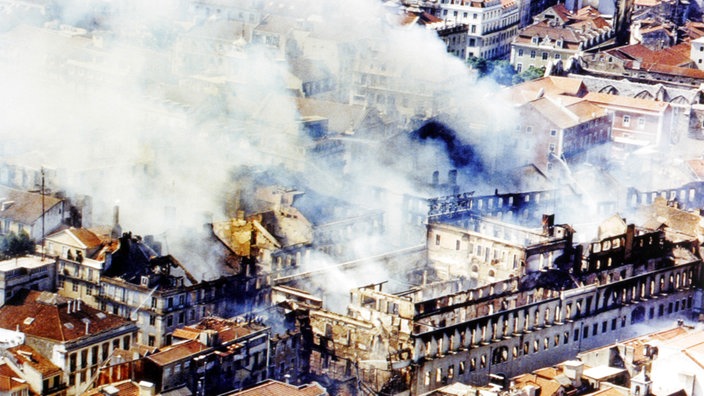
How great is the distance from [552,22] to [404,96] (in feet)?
79.2

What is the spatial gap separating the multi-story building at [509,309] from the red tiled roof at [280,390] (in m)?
5.61

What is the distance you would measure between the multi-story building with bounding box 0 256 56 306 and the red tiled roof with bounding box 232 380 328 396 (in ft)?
41.9

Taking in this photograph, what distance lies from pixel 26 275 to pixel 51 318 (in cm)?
406

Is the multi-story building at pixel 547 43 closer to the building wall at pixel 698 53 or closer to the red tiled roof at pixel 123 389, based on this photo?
the building wall at pixel 698 53

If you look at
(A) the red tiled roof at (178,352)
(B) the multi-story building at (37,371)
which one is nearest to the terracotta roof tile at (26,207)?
(B) the multi-story building at (37,371)

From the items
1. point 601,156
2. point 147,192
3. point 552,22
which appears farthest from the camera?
point 552,22

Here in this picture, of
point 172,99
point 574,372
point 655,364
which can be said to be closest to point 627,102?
point 172,99

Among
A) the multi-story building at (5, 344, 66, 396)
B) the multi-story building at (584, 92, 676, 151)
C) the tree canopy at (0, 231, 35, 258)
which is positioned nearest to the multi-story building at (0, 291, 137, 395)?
the multi-story building at (5, 344, 66, 396)

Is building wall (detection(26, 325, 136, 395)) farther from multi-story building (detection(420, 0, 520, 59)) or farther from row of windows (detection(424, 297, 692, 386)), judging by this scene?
multi-story building (detection(420, 0, 520, 59))

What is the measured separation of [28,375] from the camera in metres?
52.2

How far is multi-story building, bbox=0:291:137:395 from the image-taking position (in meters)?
53.6

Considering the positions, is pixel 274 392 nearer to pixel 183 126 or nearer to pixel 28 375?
pixel 28 375

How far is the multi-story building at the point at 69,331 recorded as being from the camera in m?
53.6

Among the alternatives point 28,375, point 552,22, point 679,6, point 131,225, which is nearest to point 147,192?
point 131,225
